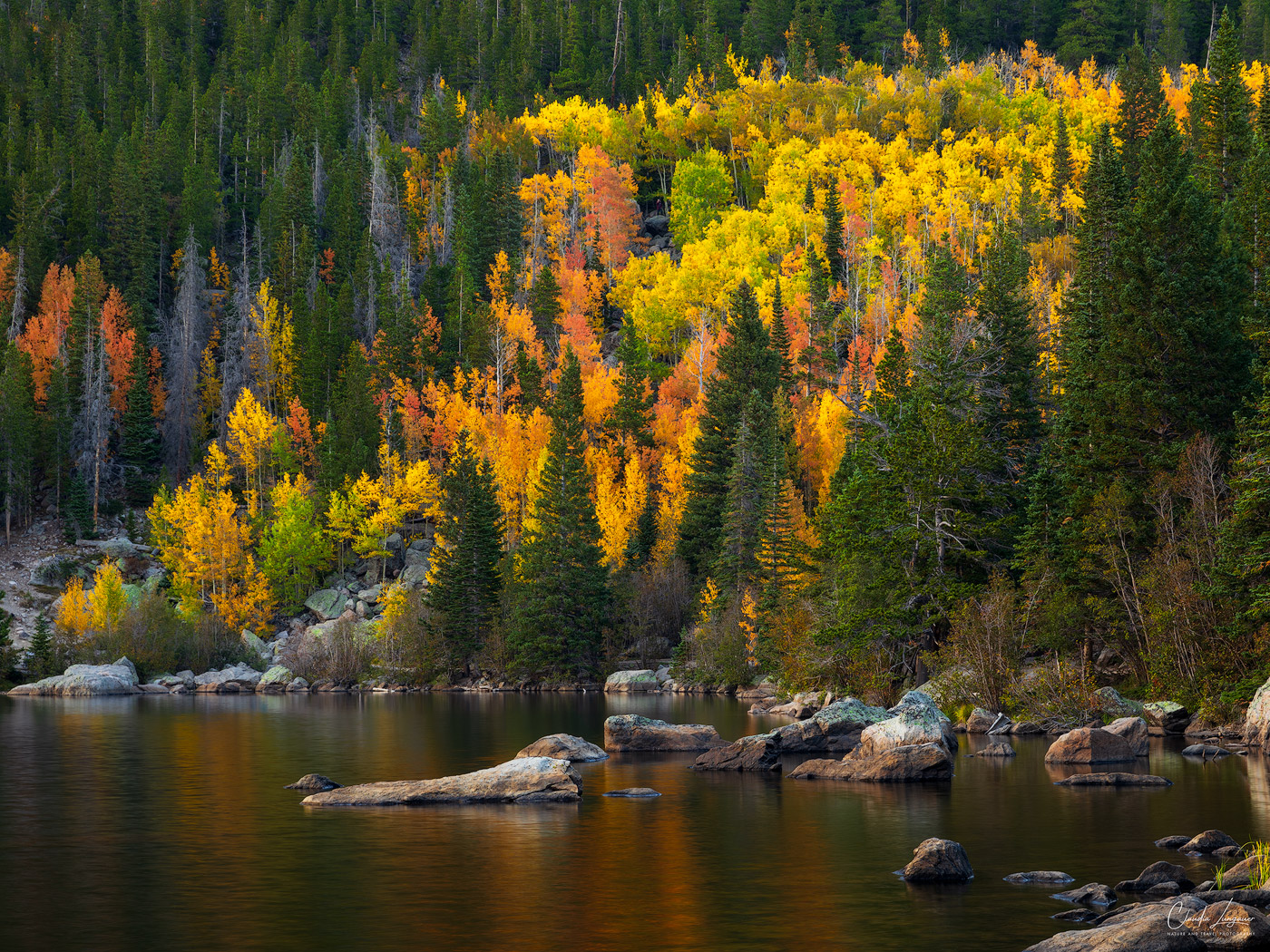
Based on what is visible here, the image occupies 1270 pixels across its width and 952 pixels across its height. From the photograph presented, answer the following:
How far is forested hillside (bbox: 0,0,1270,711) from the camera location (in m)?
46.3

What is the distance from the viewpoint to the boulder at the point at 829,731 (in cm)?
3894

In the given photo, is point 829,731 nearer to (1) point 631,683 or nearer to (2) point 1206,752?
(2) point 1206,752

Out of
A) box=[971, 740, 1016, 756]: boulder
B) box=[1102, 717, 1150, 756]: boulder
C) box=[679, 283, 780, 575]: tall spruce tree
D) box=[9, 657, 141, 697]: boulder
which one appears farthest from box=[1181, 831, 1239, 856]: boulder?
box=[9, 657, 141, 697]: boulder

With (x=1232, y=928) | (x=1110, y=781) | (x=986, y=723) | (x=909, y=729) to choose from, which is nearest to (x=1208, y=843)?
(x=1232, y=928)

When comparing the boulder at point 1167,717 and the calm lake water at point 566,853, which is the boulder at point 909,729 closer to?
the calm lake water at point 566,853

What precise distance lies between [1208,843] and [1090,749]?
507 inches

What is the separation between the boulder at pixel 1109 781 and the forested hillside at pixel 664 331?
405 inches

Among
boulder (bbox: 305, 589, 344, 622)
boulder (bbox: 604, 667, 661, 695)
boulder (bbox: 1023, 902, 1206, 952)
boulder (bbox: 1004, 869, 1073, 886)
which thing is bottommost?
boulder (bbox: 604, 667, 661, 695)

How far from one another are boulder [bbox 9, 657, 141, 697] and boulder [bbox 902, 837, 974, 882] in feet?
222

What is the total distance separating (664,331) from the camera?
108m

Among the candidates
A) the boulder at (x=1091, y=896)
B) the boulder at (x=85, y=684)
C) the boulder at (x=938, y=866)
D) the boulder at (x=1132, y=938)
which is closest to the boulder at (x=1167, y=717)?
the boulder at (x=938, y=866)

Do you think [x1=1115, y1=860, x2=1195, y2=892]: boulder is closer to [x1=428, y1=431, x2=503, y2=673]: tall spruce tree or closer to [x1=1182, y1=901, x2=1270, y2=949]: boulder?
[x1=1182, y1=901, x2=1270, y2=949]: boulder

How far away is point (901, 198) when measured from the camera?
11388 centimetres

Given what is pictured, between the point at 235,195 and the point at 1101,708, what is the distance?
123 m
